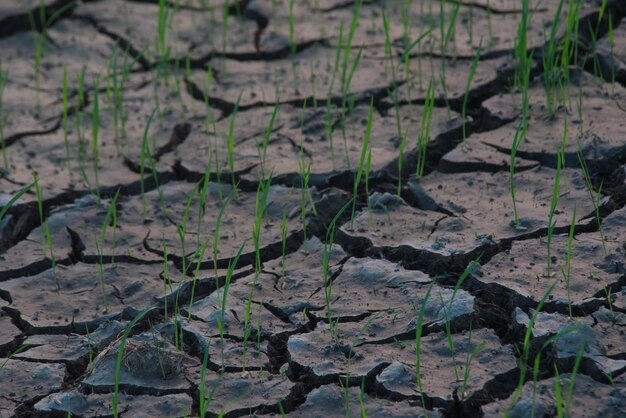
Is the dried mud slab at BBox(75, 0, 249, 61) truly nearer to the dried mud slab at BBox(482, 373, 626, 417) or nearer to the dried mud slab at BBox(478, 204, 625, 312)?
the dried mud slab at BBox(478, 204, 625, 312)

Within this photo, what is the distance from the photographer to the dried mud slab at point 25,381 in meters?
2.81

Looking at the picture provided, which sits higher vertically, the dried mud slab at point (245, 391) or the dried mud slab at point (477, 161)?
the dried mud slab at point (477, 161)

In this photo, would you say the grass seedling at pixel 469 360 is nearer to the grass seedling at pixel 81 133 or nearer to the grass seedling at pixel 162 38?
the grass seedling at pixel 81 133

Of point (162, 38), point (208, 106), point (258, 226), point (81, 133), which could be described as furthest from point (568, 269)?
point (81, 133)

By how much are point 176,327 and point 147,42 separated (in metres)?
2.21

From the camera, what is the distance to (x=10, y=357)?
9.78 feet

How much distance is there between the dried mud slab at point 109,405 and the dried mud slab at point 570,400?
76 cm

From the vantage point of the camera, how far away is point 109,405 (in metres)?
2.75

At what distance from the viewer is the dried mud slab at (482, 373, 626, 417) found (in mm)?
2527

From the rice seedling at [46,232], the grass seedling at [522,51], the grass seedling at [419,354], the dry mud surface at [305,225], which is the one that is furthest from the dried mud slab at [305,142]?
the grass seedling at [419,354]

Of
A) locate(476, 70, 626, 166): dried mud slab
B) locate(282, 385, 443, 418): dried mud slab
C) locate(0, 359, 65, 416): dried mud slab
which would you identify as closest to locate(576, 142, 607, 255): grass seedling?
locate(476, 70, 626, 166): dried mud slab

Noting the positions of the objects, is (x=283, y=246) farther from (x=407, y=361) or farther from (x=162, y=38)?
(x=162, y=38)

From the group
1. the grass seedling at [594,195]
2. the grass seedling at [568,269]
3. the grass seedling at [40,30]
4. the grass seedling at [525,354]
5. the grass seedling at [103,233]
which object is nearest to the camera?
the grass seedling at [525,354]

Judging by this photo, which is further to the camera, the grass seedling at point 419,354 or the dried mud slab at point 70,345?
the dried mud slab at point 70,345
